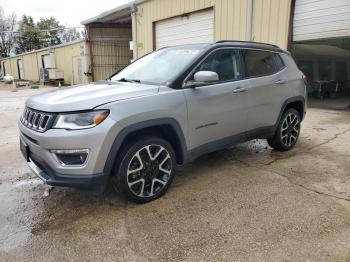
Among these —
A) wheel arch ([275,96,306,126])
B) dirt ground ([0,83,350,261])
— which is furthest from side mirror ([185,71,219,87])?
wheel arch ([275,96,306,126])

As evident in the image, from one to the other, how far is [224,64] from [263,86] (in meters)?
0.76

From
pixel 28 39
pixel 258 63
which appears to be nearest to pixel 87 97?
pixel 258 63

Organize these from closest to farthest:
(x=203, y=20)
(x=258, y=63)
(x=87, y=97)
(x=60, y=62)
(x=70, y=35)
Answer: (x=87, y=97), (x=258, y=63), (x=203, y=20), (x=60, y=62), (x=70, y=35)

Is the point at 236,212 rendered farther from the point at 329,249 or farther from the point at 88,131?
the point at 88,131

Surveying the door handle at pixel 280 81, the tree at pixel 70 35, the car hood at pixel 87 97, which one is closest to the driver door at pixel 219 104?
the car hood at pixel 87 97

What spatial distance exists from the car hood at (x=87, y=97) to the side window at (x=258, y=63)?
1628mm

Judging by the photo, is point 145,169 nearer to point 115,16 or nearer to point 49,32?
point 115,16

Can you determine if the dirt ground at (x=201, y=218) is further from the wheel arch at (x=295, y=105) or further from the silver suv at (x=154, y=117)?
the wheel arch at (x=295, y=105)

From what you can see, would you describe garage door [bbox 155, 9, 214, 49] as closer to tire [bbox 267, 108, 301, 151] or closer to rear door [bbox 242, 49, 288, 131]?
tire [bbox 267, 108, 301, 151]

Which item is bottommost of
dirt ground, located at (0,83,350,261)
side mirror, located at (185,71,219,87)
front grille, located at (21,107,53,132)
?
dirt ground, located at (0,83,350,261)

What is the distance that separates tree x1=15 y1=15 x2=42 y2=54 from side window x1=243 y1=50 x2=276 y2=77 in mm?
53363

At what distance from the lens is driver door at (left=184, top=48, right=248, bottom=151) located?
3.92 m

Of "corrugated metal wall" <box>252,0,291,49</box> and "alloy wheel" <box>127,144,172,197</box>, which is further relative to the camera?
"corrugated metal wall" <box>252,0,291,49</box>

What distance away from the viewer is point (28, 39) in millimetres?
52281
